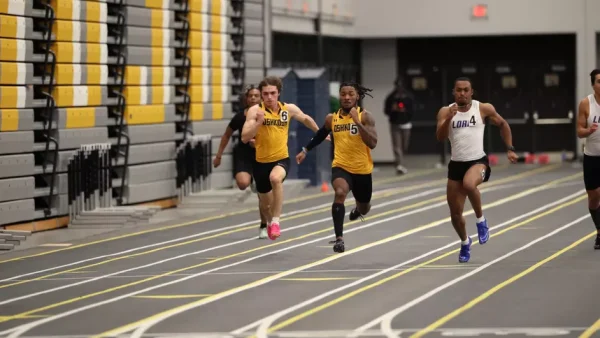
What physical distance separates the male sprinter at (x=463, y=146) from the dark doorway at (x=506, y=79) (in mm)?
24992

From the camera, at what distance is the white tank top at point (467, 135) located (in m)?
17.2

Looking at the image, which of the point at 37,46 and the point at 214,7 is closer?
the point at 37,46

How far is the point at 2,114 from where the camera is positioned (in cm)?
2212

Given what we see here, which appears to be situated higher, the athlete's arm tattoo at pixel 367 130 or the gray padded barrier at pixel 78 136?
the athlete's arm tattoo at pixel 367 130

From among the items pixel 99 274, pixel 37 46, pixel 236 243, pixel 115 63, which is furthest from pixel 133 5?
pixel 99 274

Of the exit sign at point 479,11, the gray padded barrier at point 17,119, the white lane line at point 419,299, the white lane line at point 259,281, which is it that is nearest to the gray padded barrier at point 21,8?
the gray padded barrier at point 17,119

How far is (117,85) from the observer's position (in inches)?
1029

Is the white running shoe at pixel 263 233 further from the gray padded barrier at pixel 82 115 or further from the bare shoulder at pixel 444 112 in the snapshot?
the bare shoulder at pixel 444 112

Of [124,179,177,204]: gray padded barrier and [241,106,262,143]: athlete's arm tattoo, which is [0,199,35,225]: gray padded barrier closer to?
[124,179,177,204]: gray padded barrier

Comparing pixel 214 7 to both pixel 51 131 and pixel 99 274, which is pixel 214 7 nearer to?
pixel 51 131

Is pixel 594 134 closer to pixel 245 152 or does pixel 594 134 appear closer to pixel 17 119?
pixel 245 152

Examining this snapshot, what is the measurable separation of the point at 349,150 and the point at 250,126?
5.00 ft

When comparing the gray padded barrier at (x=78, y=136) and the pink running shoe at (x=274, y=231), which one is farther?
the gray padded barrier at (x=78, y=136)

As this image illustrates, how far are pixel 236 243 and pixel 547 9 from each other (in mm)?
22890
